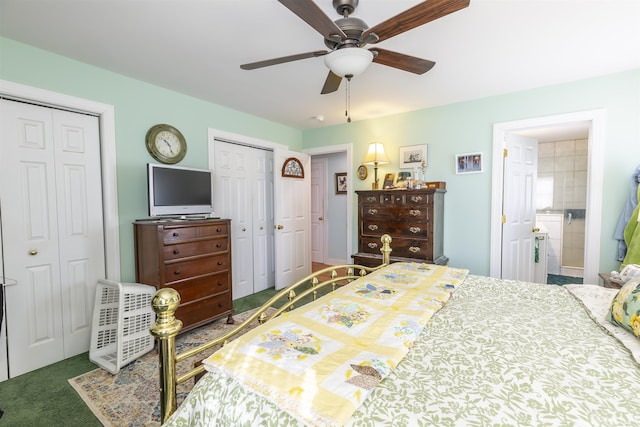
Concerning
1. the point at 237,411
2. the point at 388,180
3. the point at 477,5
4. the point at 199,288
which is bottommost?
the point at 199,288

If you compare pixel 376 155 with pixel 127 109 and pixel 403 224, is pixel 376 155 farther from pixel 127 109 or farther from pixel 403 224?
pixel 127 109

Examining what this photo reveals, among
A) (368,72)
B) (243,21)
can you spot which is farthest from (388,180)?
(243,21)

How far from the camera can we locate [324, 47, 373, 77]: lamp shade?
1.49m

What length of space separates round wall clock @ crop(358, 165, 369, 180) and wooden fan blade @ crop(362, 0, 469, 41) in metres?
2.56

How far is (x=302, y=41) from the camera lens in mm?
2029

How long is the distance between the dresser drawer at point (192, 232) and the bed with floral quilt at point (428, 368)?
164cm

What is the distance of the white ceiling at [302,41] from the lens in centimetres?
170

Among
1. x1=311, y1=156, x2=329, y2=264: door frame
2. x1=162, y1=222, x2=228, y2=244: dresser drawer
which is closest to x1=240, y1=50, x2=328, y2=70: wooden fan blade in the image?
x1=162, y1=222, x2=228, y2=244: dresser drawer

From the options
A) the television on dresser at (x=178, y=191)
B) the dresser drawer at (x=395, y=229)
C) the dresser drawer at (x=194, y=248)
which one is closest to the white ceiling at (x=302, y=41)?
the television on dresser at (x=178, y=191)

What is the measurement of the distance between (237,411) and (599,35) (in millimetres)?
3065

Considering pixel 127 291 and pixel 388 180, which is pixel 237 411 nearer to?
pixel 127 291

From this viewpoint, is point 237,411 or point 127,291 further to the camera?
point 127,291

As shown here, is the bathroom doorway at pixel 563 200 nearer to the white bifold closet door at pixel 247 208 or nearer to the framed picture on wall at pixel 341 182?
the framed picture on wall at pixel 341 182

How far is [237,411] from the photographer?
2.68ft
